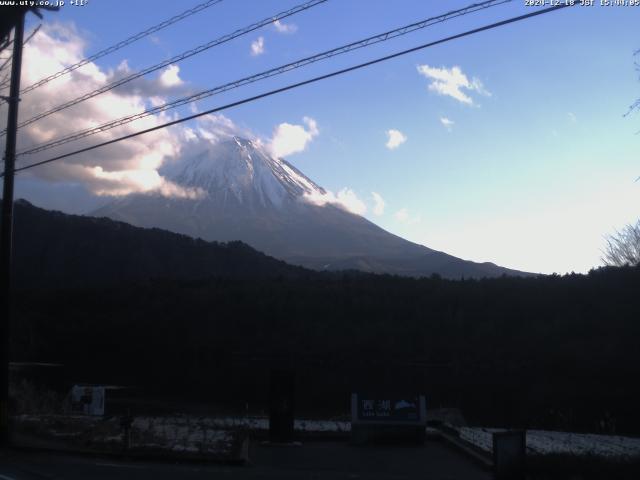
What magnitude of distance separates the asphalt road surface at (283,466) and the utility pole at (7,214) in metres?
2.16

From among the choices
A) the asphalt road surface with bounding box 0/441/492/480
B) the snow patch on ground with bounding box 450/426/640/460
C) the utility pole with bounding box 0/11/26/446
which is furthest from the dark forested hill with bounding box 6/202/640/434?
the utility pole with bounding box 0/11/26/446

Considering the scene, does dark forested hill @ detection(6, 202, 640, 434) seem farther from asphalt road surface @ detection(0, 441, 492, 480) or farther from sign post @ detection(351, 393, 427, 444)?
asphalt road surface @ detection(0, 441, 492, 480)

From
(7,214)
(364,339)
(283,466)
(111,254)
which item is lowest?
(283,466)

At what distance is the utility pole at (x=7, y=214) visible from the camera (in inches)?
610

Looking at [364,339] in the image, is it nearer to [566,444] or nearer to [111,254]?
[566,444]

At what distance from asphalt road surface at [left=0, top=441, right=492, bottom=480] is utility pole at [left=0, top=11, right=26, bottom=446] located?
2163 mm

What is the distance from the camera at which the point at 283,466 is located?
42.9 feet

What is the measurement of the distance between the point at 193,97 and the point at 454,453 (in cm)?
856

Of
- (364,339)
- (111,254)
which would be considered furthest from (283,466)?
(111,254)

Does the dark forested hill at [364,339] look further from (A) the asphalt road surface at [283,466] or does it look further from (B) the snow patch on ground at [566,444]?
(A) the asphalt road surface at [283,466]

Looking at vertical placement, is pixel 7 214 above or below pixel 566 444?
above

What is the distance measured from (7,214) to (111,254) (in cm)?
10249

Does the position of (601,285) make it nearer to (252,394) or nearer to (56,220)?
(252,394)

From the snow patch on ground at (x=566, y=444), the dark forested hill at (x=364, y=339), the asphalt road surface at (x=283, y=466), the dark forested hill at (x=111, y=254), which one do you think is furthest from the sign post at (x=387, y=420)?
the dark forested hill at (x=111, y=254)
